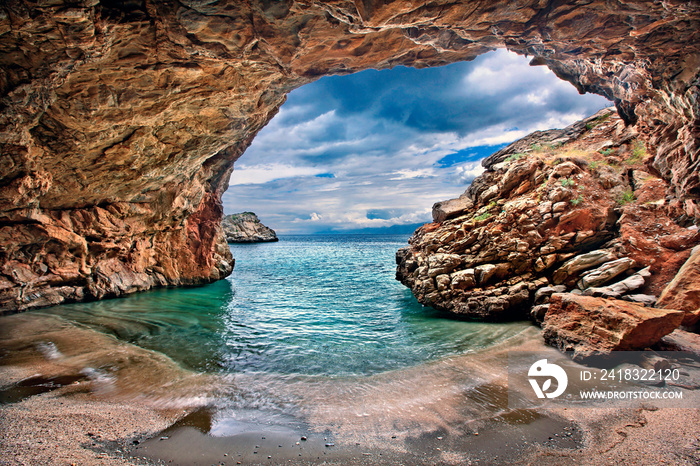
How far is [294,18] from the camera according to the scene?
300 inches

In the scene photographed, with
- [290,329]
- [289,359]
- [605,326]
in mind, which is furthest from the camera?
[290,329]

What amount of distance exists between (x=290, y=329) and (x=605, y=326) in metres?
10.1

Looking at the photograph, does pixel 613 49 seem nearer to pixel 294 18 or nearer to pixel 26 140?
pixel 294 18

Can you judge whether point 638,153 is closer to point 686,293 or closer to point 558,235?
point 558,235

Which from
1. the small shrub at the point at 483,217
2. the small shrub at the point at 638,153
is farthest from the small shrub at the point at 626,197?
the small shrub at the point at 483,217

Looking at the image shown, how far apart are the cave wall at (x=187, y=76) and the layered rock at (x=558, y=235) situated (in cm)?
102

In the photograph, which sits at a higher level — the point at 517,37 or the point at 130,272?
the point at 517,37

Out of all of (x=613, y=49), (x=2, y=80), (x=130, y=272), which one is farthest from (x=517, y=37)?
(x=130, y=272)

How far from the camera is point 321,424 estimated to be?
16.6 feet

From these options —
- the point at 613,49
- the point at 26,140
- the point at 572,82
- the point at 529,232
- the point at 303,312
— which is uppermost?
the point at 572,82

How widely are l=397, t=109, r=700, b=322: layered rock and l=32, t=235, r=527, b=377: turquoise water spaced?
4.90ft

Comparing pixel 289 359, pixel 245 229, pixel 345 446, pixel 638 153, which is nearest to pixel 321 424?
pixel 345 446

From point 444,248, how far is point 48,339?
612 inches

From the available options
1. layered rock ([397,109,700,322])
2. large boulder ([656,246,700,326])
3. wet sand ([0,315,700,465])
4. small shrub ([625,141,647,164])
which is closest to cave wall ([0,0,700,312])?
small shrub ([625,141,647,164])
